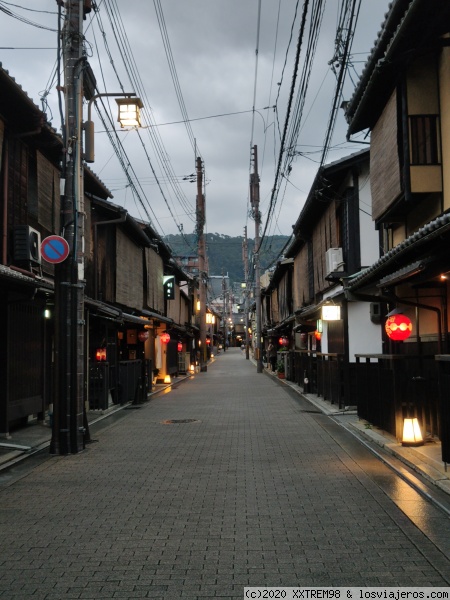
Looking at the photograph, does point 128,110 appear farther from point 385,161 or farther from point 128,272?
point 128,272

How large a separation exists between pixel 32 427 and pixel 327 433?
7.26 metres

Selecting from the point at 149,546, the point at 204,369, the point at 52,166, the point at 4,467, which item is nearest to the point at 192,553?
the point at 149,546

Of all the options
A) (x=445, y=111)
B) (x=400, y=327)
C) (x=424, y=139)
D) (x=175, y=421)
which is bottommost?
(x=175, y=421)

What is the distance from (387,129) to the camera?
12.9 meters

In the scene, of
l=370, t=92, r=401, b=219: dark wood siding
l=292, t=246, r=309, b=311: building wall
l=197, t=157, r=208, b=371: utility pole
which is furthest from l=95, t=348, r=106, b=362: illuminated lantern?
l=197, t=157, r=208, b=371: utility pole

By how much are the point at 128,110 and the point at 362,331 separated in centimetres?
1077

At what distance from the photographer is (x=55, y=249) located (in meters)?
11.3

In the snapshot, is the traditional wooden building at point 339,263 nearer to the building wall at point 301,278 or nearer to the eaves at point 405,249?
the building wall at point 301,278

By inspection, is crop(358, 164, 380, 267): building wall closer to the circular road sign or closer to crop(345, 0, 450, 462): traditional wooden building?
crop(345, 0, 450, 462): traditional wooden building

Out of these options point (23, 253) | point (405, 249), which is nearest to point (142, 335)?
point (23, 253)

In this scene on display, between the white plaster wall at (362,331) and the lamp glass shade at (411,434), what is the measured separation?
8.58 meters

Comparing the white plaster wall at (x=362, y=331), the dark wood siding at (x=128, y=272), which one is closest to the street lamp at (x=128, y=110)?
the white plaster wall at (x=362, y=331)

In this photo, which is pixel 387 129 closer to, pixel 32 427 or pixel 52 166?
pixel 52 166

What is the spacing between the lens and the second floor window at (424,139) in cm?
1160
